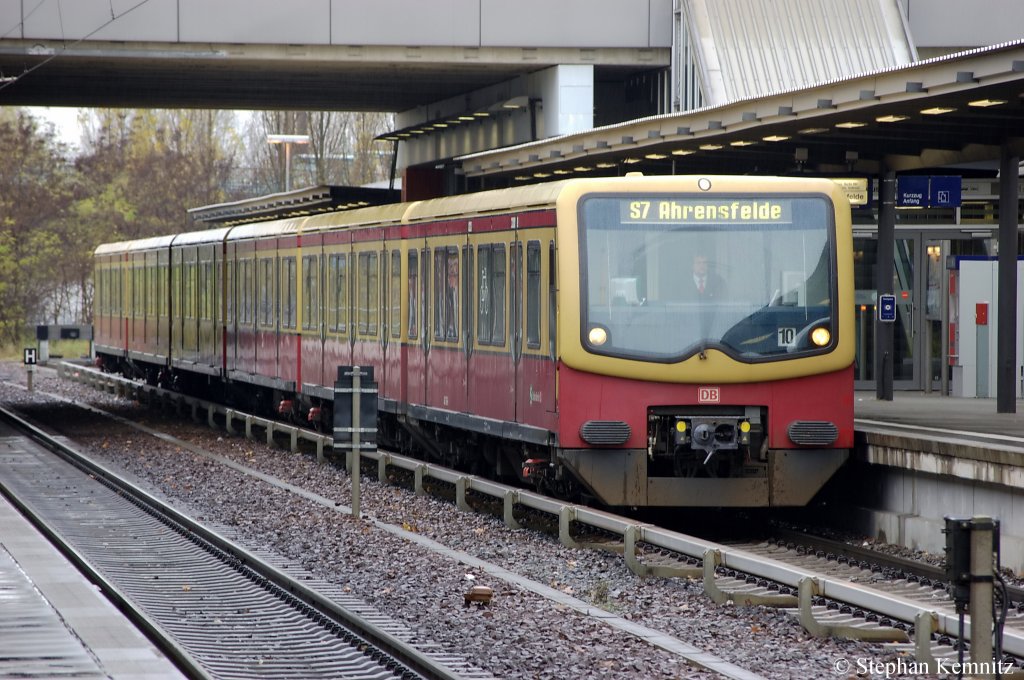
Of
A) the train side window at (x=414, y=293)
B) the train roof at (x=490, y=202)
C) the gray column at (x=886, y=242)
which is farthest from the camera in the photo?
the gray column at (x=886, y=242)

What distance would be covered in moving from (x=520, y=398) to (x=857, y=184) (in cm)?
772

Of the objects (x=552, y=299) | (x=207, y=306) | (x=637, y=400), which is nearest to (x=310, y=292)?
(x=207, y=306)

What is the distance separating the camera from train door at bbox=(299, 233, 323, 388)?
982 inches

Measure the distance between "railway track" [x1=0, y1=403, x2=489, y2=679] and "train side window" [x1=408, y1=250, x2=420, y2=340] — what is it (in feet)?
11.8

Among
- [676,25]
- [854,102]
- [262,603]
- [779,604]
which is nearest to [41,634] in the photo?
[262,603]

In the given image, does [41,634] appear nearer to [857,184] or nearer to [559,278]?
[559,278]

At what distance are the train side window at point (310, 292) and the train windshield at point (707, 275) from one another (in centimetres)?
1111

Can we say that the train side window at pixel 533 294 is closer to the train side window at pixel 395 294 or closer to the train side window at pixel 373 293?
the train side window at pixel 395 294

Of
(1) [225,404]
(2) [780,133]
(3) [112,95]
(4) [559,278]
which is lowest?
(1) [225,404]

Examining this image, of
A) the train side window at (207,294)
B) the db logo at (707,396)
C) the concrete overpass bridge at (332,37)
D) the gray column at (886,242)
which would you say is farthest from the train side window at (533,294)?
the train side window at (207,294)

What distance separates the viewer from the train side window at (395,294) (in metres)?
20.7

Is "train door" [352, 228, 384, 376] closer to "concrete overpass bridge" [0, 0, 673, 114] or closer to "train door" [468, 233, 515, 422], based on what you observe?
"train door" [468, 233, 515, 422]

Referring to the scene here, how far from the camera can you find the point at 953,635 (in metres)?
8.98

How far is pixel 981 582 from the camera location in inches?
278
